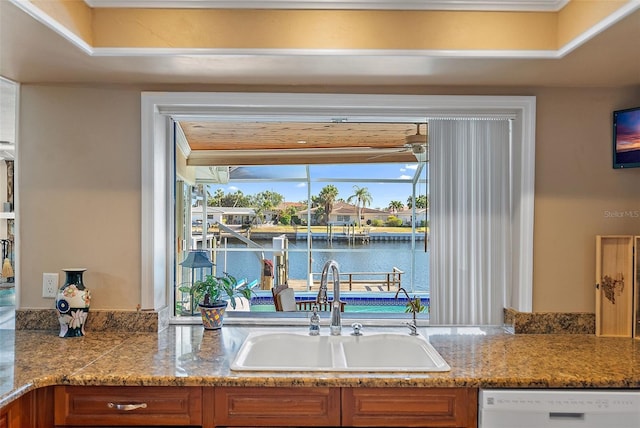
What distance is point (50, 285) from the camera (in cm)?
215

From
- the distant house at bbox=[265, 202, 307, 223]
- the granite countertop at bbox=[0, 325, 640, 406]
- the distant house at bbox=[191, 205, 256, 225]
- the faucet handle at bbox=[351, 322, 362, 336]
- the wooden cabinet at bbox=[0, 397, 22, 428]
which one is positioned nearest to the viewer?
the wooden cabinet at bbox=[0, 397, 22, 428]

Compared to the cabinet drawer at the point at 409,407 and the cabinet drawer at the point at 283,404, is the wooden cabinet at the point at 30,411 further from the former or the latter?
the cabinet drawer at the point at 409,407

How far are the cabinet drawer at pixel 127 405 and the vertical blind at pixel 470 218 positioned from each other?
4.21 ft

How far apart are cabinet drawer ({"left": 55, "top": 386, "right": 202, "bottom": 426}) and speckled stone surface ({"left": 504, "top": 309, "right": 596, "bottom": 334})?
1527 millimetres

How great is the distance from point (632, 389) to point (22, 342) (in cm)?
243

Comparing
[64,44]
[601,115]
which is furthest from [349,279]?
[64,44]

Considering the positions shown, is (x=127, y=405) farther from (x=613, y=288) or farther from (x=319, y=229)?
(x=319, y=229)

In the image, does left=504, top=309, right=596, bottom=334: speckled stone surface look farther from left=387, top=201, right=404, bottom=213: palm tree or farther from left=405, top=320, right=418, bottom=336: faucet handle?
left=387, top=201, right=404, bottom=213: palm tree

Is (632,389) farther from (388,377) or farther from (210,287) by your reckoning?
(210,287)

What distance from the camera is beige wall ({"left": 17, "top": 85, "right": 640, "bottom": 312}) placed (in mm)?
2164

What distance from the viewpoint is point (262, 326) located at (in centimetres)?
228

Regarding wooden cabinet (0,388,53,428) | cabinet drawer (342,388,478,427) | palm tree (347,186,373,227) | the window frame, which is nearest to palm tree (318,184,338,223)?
palm tree (347,186,373,227)

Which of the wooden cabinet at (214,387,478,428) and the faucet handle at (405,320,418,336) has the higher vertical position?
the faucet handle at (405,320,418,336)

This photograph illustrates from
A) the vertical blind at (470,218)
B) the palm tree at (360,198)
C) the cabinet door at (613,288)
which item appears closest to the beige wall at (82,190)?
the vertical blind at (470,218)
